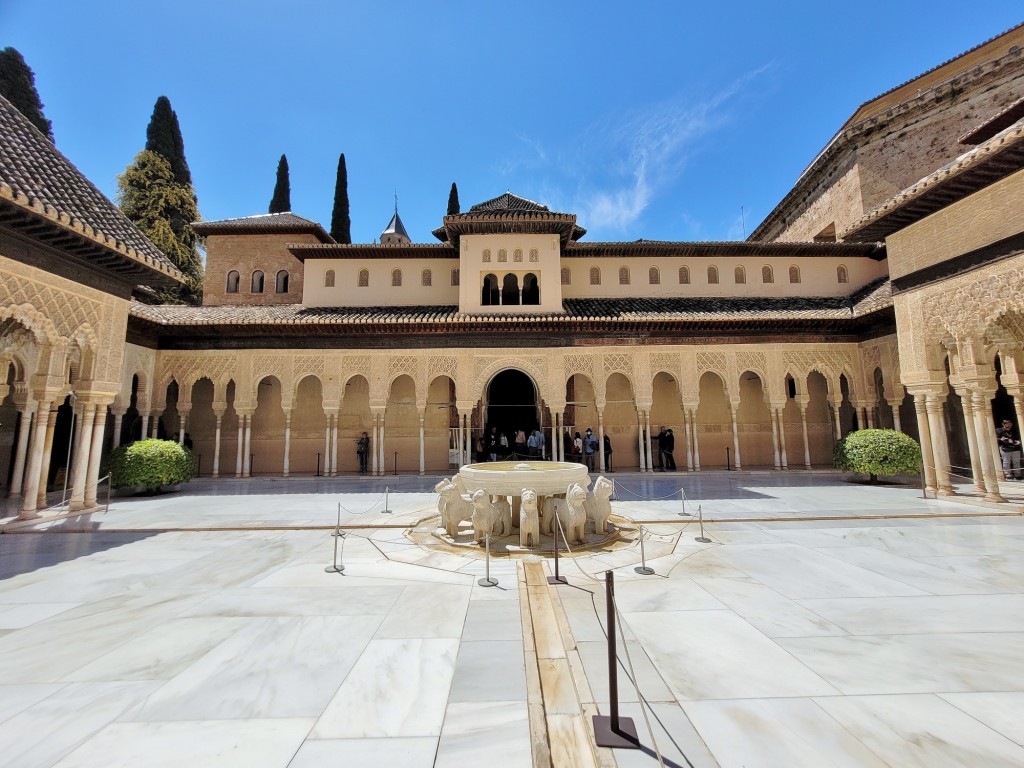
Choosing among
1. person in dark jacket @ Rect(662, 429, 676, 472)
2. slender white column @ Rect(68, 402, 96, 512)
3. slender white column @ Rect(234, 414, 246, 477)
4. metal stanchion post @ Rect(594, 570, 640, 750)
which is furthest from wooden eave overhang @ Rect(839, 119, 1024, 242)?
slender white column @ Rect(234, 414, 246, 477)

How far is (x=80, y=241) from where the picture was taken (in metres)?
7.98

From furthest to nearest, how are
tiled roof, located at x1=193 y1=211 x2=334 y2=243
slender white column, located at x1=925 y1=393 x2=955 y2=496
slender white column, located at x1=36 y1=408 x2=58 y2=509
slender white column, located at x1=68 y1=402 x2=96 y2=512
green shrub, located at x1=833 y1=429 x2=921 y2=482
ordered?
tiled roof, located at x1=193 y1=211 x2=334 y2=243 → green shrub, located at x1=833 y1=429 x2=921 y2=482 → slender white column, located at x1=925 y1=393 x2=955 y2=496 → slender white column, located at x1=68 y1=402 x2=96 y2=512 → slender white column, located at x1=36 y1=408 x2=58 y2=509

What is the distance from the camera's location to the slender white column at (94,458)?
30.1 ft

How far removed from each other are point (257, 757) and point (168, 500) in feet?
35.1

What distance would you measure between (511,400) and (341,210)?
19056 millimetres

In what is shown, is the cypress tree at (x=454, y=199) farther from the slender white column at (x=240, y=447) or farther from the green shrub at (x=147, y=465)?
the green shrub at (x=147, y=465)

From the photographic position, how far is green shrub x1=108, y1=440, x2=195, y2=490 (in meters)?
11.0

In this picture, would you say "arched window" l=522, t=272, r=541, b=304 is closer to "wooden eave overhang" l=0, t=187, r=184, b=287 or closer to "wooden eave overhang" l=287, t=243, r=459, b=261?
"wooden eave overhang" l=287, t=243, r=459, b=261

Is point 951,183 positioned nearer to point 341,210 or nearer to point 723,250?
point 723,250

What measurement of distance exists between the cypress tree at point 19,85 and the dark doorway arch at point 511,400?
2593cm

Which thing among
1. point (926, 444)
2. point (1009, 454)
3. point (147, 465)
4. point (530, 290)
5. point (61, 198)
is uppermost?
point (530, 290)

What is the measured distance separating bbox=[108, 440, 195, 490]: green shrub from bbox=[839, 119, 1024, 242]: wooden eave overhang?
17323mm

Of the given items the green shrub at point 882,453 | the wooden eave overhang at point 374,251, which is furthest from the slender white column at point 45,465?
the green shrub at point 882,453

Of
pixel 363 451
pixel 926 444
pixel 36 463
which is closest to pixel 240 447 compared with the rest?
pixel 363 451
